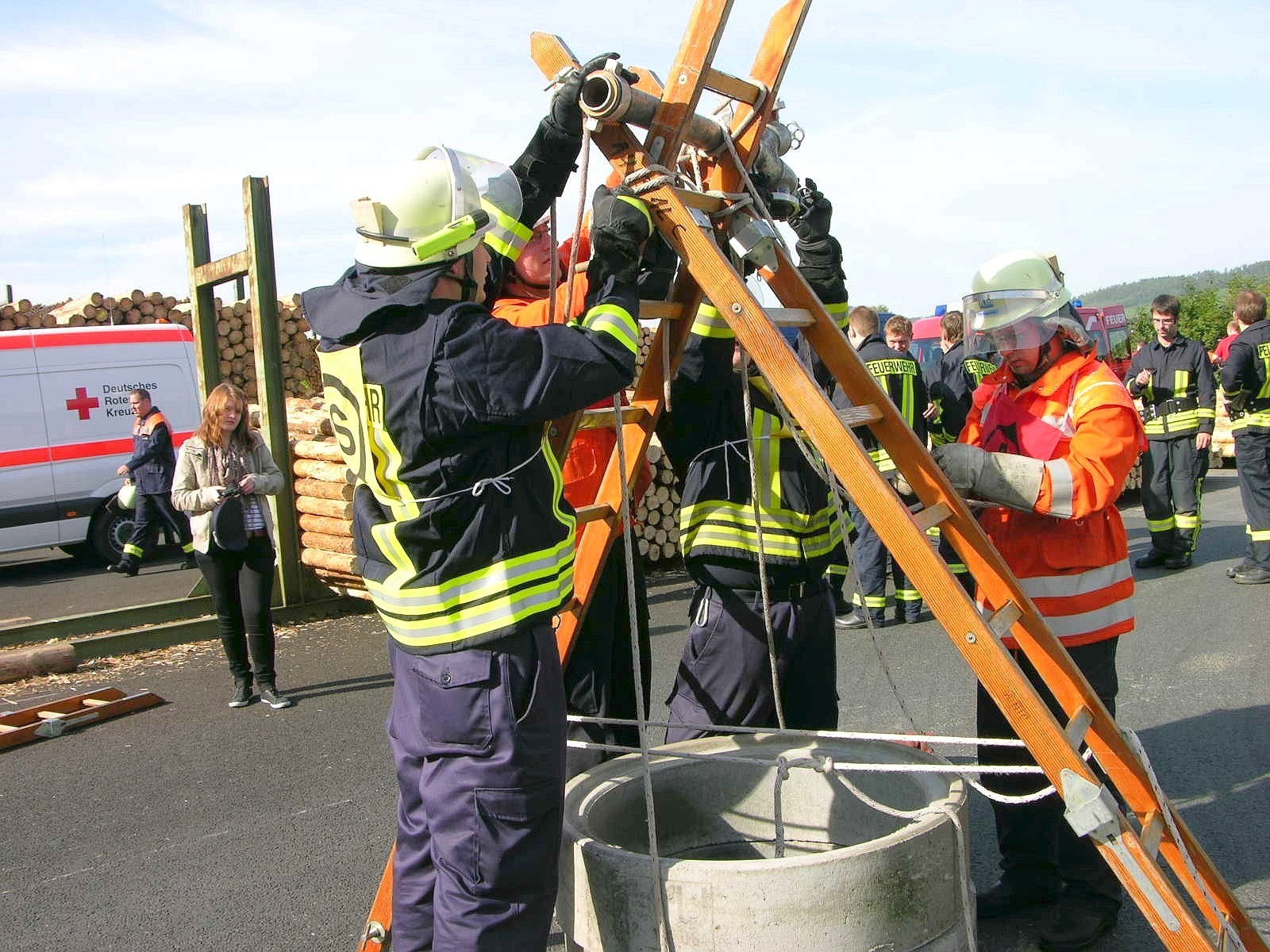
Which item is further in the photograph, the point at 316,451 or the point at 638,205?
the point at 316,451

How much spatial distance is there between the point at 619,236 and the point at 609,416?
613 mm

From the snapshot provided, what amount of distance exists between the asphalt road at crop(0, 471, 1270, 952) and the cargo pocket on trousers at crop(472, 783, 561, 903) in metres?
0.59

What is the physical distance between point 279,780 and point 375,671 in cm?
175

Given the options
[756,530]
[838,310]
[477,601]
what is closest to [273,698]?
[756,530]

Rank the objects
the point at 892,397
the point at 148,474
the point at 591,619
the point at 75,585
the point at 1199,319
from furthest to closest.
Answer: the point at 1199,319 < the point at 75,585 < the point at 148,474 < the point at 892,397 < the point at 591,619

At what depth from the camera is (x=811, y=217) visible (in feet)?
11.0

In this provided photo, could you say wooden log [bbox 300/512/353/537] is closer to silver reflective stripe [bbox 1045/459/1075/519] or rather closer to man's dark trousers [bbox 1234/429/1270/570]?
silver reflective stripe [bbox 1045/459/1075/519]

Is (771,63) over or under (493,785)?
over

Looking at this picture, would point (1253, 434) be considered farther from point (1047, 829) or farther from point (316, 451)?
point (316, 451)

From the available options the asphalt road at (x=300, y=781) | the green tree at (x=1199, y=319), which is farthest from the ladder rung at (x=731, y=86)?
the green tree at (x=1199, y=319)

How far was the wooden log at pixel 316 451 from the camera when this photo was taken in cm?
766

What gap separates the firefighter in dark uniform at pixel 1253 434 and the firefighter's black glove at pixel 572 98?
6.83 m

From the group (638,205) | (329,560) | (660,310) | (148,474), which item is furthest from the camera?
(148,474)

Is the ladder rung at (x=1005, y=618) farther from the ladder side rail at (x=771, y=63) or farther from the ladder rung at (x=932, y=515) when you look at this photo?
the ladder side rail at (x=771, y=63)
